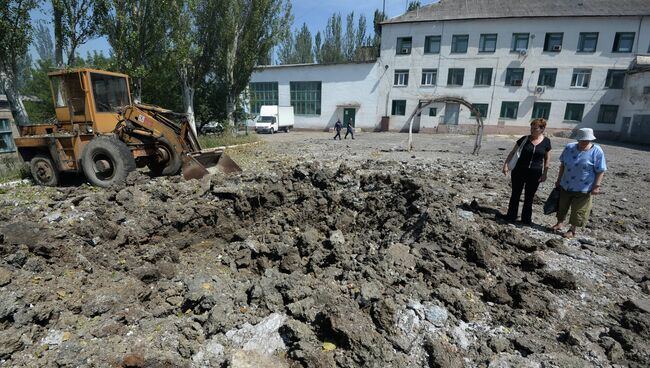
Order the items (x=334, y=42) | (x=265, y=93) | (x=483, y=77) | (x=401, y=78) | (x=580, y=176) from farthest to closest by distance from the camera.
Answer: (x=334, y=42), (x=265, y=93), (x=401, y=78), (x=483, y=77), (x=580, y=176)

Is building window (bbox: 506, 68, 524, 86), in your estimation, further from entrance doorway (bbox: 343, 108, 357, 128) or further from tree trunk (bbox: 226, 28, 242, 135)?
tree trunk (bbox: 226, 28, 242, 135)

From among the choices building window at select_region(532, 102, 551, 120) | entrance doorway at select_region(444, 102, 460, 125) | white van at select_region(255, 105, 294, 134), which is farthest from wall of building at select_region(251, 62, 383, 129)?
building window at select_region(532, 102, 551, 120)

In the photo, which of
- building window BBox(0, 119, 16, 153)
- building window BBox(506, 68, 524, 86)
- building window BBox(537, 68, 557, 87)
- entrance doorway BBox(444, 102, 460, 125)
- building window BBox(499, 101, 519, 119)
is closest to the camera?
building window BBox(0, 119, 16, 153)

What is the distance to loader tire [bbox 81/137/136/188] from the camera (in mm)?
6855

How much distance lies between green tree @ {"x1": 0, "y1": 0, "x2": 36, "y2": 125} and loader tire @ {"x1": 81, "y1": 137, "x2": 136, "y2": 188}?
634 cm

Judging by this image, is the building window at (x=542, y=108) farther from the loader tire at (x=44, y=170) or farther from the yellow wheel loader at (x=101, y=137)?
the loader tire at (x=44, y=170)

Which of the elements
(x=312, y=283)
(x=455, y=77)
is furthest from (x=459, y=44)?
(x=312, y=283)

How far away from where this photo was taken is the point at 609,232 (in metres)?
5.15

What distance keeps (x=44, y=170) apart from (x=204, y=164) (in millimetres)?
3550

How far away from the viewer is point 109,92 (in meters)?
7.48

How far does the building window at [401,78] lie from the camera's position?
2867cm

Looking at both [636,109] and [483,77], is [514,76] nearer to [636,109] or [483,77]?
[483,77]

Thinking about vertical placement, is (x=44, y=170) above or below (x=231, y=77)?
below

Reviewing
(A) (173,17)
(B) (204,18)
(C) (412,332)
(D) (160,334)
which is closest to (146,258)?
(D) (160,334)
